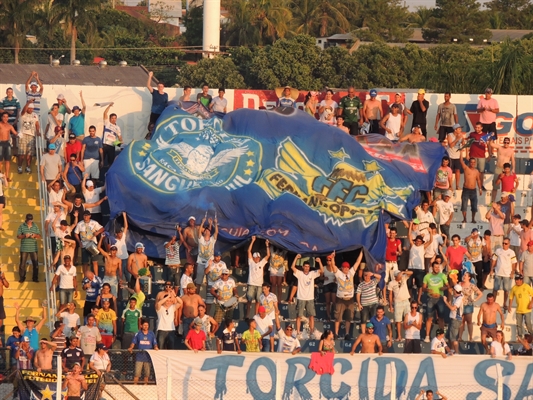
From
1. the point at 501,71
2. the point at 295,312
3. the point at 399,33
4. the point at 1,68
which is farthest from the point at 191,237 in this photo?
the point at 399,33

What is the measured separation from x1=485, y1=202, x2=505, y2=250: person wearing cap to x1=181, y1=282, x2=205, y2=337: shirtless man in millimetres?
6907

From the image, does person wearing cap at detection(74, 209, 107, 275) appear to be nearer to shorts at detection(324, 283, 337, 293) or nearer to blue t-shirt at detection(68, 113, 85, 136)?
blue t-shirt at detection(68, 113, 85, 136)

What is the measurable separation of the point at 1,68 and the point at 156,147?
27.9 m

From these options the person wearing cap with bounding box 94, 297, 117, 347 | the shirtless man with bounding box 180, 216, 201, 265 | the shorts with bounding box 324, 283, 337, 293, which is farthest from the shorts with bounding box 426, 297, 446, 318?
the person wearing cap with bounding box 94, 297, 117, 347

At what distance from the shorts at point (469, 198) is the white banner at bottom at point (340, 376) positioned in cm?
650

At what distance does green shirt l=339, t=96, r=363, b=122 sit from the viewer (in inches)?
1211

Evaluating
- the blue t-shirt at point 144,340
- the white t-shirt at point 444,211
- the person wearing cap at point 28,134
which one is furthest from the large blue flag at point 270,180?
→ the blue t-shirt at point 144,340

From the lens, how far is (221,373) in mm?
23031

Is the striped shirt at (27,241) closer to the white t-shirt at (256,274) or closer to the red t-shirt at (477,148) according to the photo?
the white t-shirt at (256,274)

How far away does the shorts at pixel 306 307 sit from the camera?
25984 millimetres

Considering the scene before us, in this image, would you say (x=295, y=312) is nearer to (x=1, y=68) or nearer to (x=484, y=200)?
(x=484, y=200)

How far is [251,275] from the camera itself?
26188mm

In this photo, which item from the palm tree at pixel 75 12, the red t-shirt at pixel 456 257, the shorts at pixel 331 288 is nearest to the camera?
the shorts at pixel 331 288

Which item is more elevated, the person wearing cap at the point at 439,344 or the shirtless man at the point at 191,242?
the shirtless man at the point at 191,242
